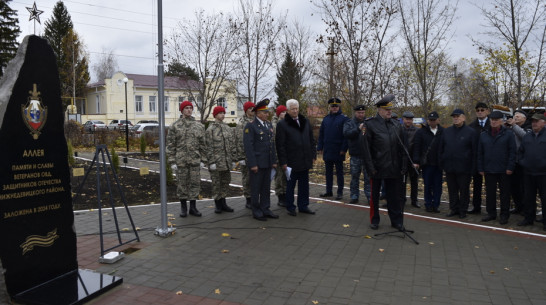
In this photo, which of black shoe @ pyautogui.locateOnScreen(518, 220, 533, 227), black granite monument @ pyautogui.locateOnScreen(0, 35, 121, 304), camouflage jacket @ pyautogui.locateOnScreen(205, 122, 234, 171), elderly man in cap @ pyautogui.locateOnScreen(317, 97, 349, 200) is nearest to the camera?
black granite monument @ pyautogui.locateOnScreen(0, 35, 121, 304)

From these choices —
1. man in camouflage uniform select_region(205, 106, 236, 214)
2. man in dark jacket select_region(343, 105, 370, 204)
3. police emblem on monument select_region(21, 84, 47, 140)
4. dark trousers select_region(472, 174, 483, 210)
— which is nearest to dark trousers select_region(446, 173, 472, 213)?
dark trousers select_region(472, 174, 483, 210)

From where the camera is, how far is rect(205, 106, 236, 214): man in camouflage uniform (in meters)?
7.42

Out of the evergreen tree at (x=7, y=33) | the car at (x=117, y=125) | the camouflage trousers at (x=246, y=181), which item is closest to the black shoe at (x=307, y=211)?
the camouflage trousers at (x=246, y=181)

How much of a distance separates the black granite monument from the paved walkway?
2.04 feet

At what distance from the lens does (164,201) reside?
6102mm

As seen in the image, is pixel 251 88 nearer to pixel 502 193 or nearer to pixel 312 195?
pixel 312 195

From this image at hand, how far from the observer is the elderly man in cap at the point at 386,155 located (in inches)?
250

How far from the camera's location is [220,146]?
24.5 ft

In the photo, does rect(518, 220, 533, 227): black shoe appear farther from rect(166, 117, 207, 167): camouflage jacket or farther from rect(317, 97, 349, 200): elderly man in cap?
rect(166, 117, 207, 167): camouflage jacket

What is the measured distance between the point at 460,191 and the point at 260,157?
379cm

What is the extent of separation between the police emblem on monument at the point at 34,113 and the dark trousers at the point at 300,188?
438 centimetres

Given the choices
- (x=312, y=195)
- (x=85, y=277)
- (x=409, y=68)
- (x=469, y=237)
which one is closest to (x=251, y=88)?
(x=409, y=68)

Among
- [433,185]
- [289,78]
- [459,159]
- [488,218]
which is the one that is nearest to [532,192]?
[488,218]

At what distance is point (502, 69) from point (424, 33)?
8.08ft
